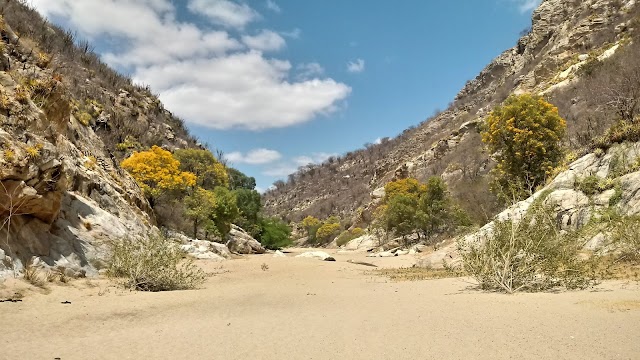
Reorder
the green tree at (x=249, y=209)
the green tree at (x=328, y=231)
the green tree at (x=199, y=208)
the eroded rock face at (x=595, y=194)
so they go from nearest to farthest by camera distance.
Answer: the eroded rock face at (x=595, y=194)
the green tree at (x=199, y=208)
the green tree at (x=249, y=209)
the green tree at (x=328, y=231)

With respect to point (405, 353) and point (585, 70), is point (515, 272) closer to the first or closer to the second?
point (405, 353)

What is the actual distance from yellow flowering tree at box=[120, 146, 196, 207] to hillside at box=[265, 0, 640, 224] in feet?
76.3

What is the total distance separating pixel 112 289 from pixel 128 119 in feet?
150

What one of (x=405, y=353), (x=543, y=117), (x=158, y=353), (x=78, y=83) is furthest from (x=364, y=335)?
(x=78, y=83)

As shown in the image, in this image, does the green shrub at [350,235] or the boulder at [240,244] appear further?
the green shrub at [350,235]

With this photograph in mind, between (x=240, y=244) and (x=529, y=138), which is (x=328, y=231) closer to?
(x=240, y=244)

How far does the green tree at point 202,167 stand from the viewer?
48469 millimetres

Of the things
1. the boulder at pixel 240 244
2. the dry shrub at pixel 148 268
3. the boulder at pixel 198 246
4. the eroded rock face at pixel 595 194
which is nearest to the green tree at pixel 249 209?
the boulder at pixel 240 244

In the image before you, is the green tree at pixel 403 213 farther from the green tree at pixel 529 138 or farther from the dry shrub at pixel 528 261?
the dry shrub at pixel 528 261

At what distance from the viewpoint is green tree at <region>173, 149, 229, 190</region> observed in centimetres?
4847

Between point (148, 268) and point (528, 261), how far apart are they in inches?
326

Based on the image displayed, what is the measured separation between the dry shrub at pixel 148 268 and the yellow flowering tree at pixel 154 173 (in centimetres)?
2132

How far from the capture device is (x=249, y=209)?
59.1 meters

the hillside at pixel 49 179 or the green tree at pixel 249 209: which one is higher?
the green tree at pixel 249 209
